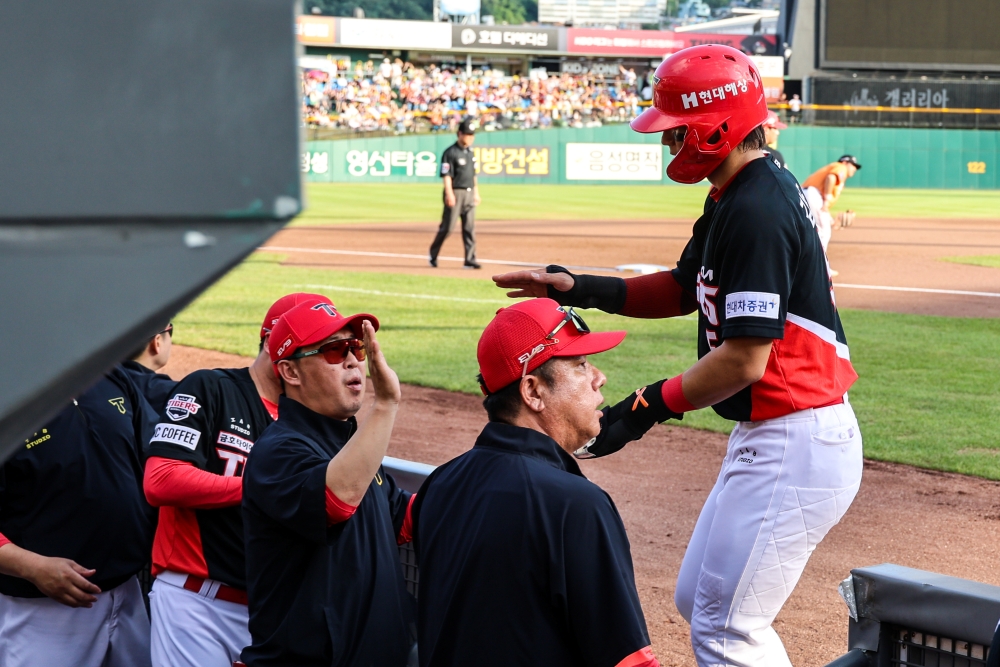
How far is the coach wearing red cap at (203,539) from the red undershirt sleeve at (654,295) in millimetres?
1045

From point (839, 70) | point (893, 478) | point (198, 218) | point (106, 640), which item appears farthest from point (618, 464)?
point (839, 70)

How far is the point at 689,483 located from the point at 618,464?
65 centimetres

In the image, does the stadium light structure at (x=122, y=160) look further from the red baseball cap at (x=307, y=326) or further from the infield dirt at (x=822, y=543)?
the infield dirt at (x=822, y=543)

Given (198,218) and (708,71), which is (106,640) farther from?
(198,218)

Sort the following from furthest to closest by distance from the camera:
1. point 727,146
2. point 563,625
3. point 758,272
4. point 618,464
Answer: point 618,464 < point 727,146 < point 758,272 < point 563,625

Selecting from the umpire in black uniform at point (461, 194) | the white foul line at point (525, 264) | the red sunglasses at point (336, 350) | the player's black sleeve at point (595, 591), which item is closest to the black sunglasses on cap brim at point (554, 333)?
the player's black sleeve at point (595, 591)

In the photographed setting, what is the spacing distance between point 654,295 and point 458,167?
12876 millimetres

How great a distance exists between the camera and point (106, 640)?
3.49 metres

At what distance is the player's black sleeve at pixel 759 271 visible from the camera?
261 centimetres

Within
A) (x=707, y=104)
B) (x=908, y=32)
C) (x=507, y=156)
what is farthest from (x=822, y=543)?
(x=908, y=32)

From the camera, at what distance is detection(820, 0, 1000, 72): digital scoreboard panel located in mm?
33812

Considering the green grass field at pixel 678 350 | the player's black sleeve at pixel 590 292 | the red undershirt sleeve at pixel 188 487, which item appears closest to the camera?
the red undershirt sleeve at pixel 188 487

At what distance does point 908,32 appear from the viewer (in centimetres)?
3391

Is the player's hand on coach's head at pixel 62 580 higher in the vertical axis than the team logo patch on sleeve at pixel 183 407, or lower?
lower
